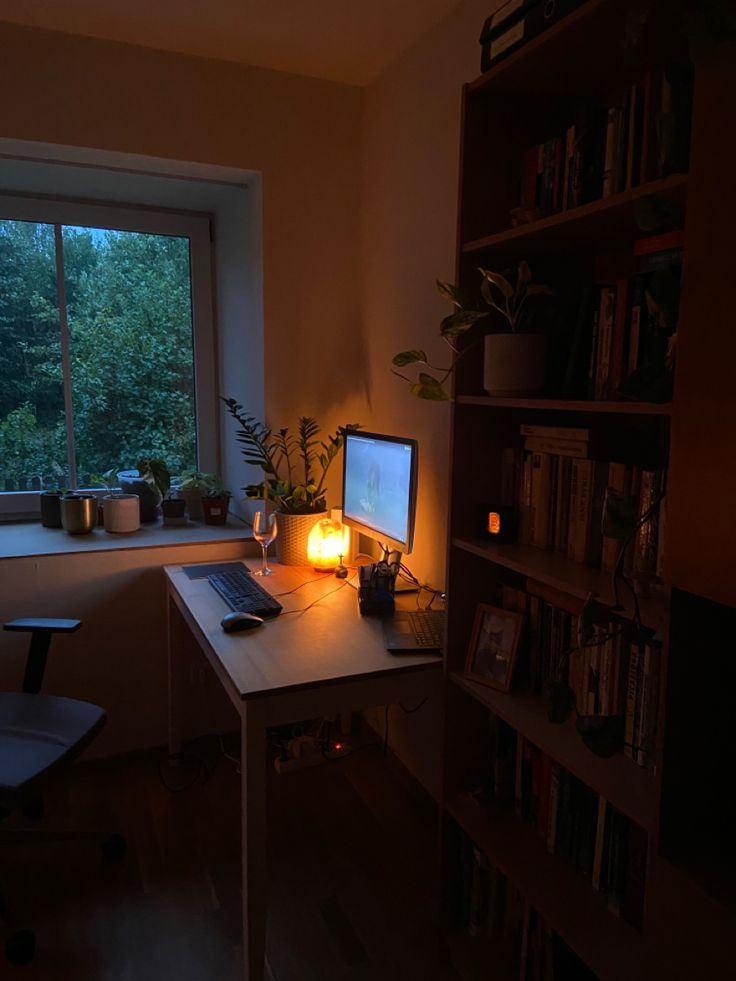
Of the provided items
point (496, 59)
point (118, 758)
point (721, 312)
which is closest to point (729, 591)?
point (721, 312)

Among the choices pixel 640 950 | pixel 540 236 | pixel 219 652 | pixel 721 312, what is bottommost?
pixel 640 950

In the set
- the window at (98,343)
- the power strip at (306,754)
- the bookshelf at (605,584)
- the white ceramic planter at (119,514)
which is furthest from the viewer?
the window at (98,343)

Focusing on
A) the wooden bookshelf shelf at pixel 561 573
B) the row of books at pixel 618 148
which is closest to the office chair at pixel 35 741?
the wooden bookshelf shelf at pixel 561 573

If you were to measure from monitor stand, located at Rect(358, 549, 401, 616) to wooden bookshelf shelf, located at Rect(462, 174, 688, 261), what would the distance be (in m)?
0.94

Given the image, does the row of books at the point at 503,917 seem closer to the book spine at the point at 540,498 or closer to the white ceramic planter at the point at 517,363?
the book spine at the point at 540,498

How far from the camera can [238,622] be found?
1901 mm

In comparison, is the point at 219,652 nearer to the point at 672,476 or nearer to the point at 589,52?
the point at 672,476

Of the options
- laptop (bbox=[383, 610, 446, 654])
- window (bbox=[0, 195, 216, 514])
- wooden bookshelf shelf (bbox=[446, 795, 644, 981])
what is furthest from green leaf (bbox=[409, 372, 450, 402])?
window (bbox=[0, 195, 216, 514])

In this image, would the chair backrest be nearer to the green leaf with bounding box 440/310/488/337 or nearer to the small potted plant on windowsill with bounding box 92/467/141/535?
the small potted plant on windowsill with bounding box 92/467/141/535

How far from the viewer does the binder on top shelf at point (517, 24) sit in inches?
50.6

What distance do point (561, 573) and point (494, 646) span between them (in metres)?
0.35

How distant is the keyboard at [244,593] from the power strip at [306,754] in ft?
2.30

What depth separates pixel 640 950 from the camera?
130 centimetres

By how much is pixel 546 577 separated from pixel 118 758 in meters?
1.96
